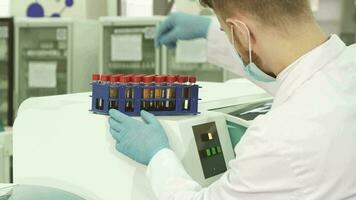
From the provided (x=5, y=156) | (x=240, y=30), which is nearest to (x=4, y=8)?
(x=5, y=156)

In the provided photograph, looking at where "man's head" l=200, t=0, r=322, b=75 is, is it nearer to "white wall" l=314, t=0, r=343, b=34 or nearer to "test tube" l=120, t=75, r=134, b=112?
"test tube" l=120, t=75, r=134, b=112

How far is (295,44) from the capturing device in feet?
3.09

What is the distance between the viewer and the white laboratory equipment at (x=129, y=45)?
Result: 304 cm

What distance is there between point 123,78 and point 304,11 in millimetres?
448

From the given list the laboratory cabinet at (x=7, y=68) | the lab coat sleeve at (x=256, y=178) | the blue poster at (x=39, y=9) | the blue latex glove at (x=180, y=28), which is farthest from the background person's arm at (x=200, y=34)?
the blue poster at (x=39, y=9)

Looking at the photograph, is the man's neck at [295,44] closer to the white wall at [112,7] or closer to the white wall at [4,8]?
the white wall at [112,7]

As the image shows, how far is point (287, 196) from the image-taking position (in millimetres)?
887

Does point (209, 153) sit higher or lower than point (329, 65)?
lower

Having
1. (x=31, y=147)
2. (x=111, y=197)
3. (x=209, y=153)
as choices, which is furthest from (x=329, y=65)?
(x=31, y=147)

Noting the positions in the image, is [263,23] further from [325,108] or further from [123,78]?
[123,78]

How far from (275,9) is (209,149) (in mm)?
416

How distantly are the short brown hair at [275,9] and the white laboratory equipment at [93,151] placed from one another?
1.07ft

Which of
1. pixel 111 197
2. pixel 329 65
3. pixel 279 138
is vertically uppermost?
pixel 329 65

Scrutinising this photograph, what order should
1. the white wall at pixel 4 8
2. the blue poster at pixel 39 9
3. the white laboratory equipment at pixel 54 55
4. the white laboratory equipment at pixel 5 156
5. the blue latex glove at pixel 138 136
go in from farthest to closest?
the white wall at pixel 4 8, the blue poster at pixel 39 9, the white laboratory equipment at pixel 54 55, the white laboratory equipment at pixel 5 156, the blue latex glove at pixel 138 136
